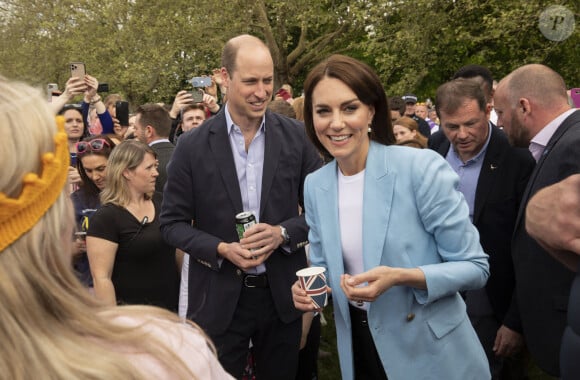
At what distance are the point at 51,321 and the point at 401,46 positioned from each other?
15.8 metres

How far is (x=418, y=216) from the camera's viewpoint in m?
2.65

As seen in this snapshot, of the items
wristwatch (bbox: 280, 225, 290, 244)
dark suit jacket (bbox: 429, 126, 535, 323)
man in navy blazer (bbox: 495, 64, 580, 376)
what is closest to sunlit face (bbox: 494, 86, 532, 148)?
man in navy blazer (bbox: 495, 64, 580, 376)

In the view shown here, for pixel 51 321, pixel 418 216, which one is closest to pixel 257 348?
pixel 418 216

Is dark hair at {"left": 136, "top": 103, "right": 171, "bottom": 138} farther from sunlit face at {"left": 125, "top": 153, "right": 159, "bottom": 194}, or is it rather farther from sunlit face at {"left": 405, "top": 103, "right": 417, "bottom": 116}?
sunlit face at {"left": 405, "top": 103, "right": 417, "bottom": 116}

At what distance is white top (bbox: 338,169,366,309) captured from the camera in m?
2.75

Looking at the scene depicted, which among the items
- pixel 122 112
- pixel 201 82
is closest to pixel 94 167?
pixel 201 82

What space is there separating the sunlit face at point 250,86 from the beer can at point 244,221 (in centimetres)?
→ 75

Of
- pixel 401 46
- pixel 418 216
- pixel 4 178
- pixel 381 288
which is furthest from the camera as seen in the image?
pixel 401 46

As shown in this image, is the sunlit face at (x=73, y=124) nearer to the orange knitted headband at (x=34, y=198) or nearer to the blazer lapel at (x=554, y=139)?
the blazer lapel at (x=554, y=139)

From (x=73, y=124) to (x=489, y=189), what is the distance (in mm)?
5183

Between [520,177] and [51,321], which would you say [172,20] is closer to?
[520,177]

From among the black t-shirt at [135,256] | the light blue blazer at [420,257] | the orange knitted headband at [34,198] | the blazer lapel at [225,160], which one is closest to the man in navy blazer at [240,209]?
the blazer lapel at [225,160]

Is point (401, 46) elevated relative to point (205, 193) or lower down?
elevated

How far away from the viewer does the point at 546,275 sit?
335 cm
